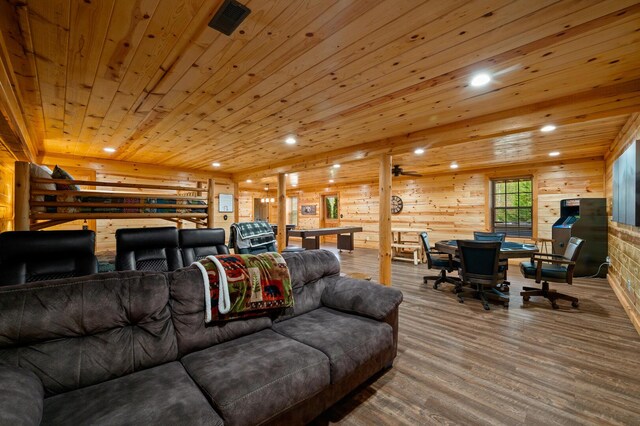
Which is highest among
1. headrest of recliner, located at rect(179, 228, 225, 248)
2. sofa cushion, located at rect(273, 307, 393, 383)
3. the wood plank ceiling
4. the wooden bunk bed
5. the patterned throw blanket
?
the wood plank ceiling

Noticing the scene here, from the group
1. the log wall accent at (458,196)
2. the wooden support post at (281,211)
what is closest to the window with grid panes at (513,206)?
the log wall accent at (458,196)

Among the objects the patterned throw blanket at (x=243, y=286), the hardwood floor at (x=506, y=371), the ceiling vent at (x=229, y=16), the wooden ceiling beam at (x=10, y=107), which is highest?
the ceiling vent at (x=229, y=16)

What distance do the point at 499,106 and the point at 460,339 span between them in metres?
2.52

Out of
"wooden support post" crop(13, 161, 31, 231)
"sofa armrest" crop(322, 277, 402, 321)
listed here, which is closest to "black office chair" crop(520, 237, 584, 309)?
"sofa armrest" crop(322, 277, 402, 321)

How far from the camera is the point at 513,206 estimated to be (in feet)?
22.9

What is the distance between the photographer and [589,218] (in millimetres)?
5352

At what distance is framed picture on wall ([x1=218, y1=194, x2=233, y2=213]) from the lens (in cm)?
770

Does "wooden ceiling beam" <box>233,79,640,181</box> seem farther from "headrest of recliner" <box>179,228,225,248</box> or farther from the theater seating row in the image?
the theater seating row

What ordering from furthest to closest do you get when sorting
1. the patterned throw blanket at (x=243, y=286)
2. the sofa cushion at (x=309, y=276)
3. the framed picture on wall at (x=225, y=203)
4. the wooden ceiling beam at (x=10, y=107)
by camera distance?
1. the framed picture on wall at (x=225, y=203)
2. the sofa cushion at (x=309, y=276)
3. the wooden ceiling beam at (x=10, y=107)
4. the patterned throw blanket at (x=243, y=286)

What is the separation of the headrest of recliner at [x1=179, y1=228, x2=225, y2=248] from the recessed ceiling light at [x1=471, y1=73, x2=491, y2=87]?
3412 millimetres

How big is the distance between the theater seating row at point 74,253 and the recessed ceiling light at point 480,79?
365 centimetres

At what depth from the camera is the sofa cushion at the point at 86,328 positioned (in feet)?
4.21

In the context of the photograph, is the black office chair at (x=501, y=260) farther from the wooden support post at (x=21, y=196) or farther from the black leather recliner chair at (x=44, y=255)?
the wooden support post at (x=21, y=196)

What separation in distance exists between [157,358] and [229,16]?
2018 millimetres
